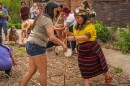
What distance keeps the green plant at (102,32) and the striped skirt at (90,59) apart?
18.7ft

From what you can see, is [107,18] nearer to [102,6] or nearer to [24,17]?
[102,6]

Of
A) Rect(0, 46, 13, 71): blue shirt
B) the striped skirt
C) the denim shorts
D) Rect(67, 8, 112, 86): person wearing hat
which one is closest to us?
the denim shorts

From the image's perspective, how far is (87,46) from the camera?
5703 mm

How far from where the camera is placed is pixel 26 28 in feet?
38.4

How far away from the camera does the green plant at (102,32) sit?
1149 cm

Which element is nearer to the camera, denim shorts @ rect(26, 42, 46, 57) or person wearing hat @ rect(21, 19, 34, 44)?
denim shorts @ rect(26, 42, 46, 57)

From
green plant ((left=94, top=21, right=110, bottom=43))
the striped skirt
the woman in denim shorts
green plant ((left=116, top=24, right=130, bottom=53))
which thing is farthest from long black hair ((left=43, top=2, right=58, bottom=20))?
green plant ((left=94, top=21, right=110, bottom=43))

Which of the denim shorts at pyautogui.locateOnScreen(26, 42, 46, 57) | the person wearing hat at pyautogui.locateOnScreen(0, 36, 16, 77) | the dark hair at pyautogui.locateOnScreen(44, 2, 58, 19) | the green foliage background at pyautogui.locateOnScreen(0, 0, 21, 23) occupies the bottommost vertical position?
the green foliage background at pyautogui.locateOnScreen(0, 0, 21, 23)

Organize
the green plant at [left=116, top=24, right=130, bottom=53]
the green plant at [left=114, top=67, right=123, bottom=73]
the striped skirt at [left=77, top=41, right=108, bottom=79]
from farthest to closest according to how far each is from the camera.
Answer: the green plant at [left=116, top=24, right=130, bottom=53]
the green plant at [left=114, top=67, right=123, bottom=73]
the striped skirt at [left=77, top=41, right=108, bottom=79]

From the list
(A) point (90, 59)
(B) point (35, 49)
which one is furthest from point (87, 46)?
(B) point (35, 49)

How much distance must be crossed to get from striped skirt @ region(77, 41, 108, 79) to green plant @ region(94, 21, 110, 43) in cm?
571

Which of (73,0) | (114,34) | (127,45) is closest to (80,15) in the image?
(127,45)

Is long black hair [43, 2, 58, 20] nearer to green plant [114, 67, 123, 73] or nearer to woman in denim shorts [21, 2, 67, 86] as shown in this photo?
woman in denim shorts [21, 2, 67, 86]

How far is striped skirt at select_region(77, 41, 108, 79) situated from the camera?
573 centimetres
